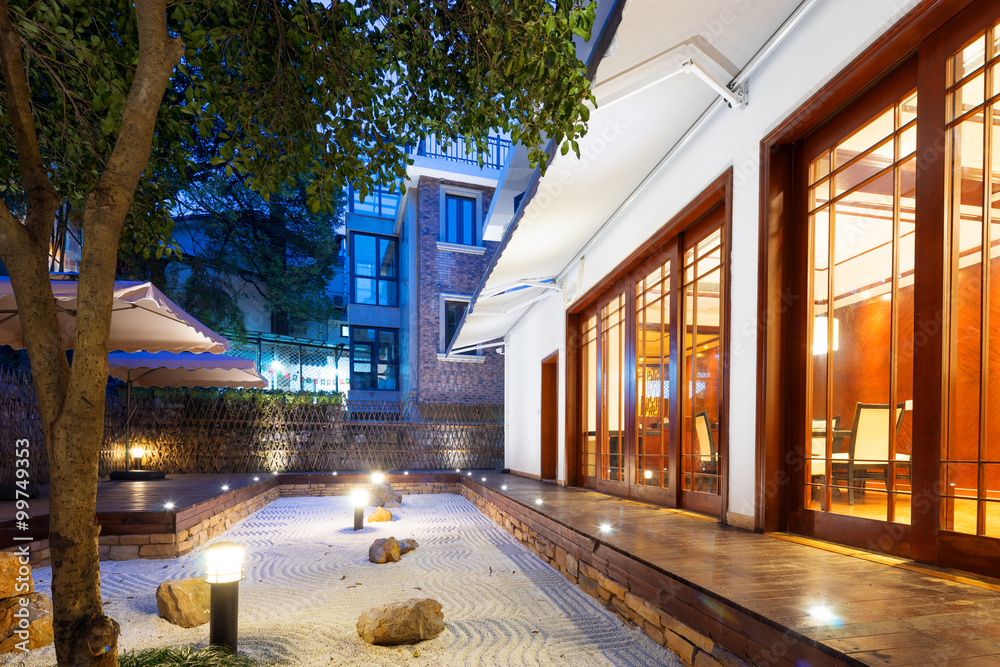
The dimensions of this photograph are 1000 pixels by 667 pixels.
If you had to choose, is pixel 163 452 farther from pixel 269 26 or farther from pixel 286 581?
pixel 269 26

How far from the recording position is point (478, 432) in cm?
1312

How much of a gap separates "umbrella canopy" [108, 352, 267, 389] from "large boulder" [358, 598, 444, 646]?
635 centimetres

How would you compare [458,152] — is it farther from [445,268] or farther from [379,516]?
[379,516]

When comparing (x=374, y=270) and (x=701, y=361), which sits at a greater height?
(x=374, y=270)

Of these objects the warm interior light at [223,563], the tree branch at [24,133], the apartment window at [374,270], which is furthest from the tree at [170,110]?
the apartment window at [374,270]

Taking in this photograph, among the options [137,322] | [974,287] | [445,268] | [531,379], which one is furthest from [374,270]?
[974,287]

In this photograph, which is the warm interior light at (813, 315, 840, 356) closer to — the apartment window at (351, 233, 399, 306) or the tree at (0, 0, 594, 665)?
the tree at (0, 0, 594, 665)

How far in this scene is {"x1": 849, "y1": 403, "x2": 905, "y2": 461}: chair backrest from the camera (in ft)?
9.88

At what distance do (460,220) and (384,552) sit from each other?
11397 mm

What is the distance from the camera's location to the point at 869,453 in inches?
124

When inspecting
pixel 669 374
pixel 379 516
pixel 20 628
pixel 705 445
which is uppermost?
pixel 669 374

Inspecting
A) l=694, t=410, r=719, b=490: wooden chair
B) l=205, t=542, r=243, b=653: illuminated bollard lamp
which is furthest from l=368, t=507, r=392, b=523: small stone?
l=205, t=542, r=243, b=653: illuminated bollard lamp

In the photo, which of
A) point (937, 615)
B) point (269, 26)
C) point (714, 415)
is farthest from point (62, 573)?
point (714, 415)

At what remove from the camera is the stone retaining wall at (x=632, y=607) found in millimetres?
2402
